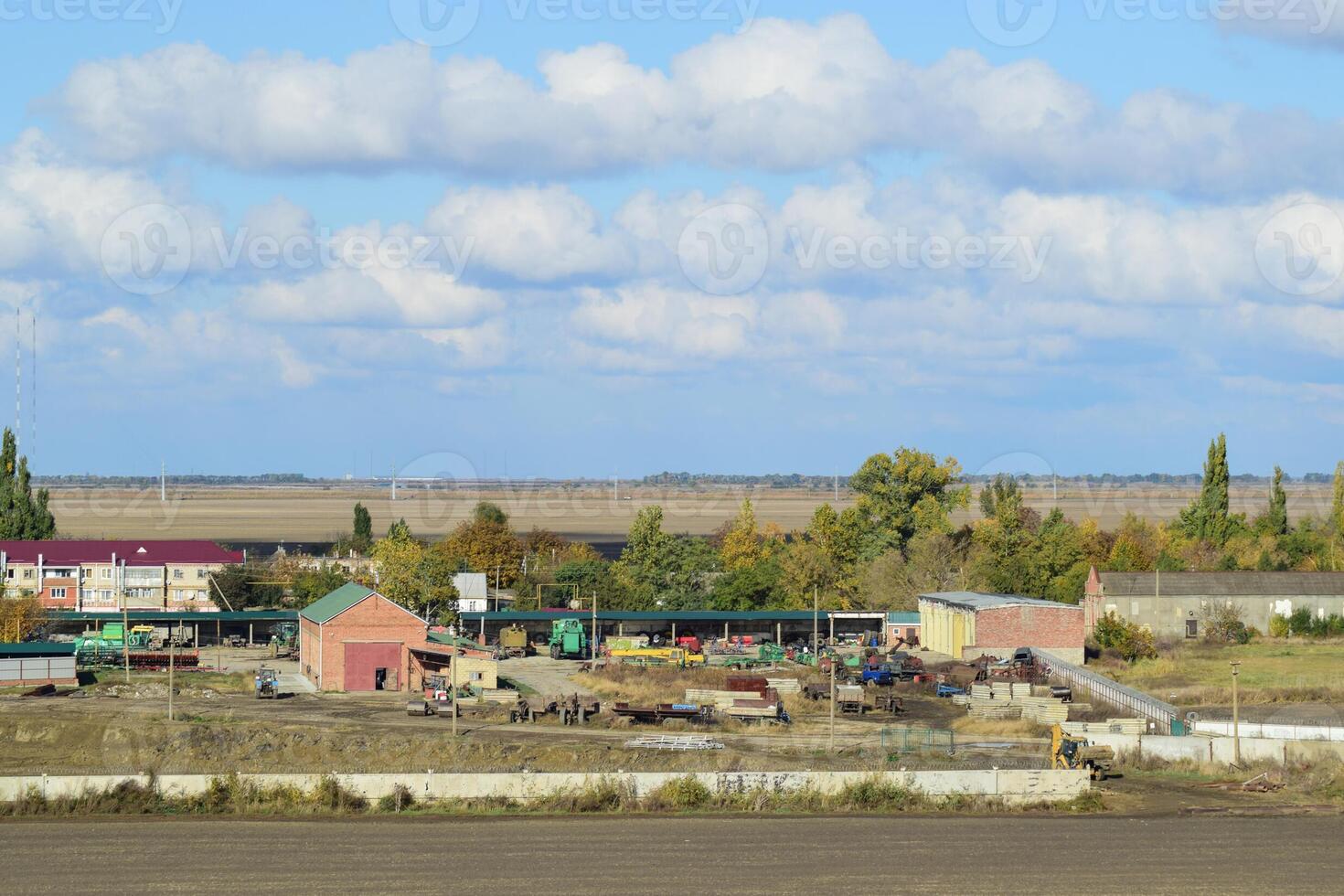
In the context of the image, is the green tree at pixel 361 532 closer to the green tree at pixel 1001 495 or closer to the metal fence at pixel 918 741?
the green tree at pixel 1001 495

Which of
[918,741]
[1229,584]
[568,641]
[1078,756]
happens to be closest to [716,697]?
[918,741]

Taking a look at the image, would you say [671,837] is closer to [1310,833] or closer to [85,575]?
[1310,833]

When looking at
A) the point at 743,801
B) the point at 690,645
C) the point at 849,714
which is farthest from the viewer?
the point at 690,645

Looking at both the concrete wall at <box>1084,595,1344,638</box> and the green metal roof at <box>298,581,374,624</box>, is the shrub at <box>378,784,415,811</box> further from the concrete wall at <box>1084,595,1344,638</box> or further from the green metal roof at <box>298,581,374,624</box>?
the concrete wall at <box>1084,595,1344,638</box>

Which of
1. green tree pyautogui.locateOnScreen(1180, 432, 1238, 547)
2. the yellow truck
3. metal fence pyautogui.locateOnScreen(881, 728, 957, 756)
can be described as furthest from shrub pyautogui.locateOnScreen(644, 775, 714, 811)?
green tree pyautogui.locateOnScreen(1180, 432, 1238, 547)

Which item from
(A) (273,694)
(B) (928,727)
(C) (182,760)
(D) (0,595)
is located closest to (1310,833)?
(B) (928,727)

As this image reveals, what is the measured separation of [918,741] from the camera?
148ft

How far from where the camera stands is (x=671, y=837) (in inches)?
1259

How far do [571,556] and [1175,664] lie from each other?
4776cm

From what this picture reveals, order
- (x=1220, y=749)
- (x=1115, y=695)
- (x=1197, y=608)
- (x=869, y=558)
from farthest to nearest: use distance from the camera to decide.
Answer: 1. (x=869, y=558)
2. (x=1197, y=608)
3. (x=1115, y=695)
4. (x=1220, y=749)

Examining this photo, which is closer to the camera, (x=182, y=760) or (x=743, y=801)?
(x=743, y=801)

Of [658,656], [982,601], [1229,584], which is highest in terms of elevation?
[1229,584]

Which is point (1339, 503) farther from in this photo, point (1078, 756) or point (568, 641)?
point (1078, 756)

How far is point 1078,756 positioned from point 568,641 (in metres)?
33.8
